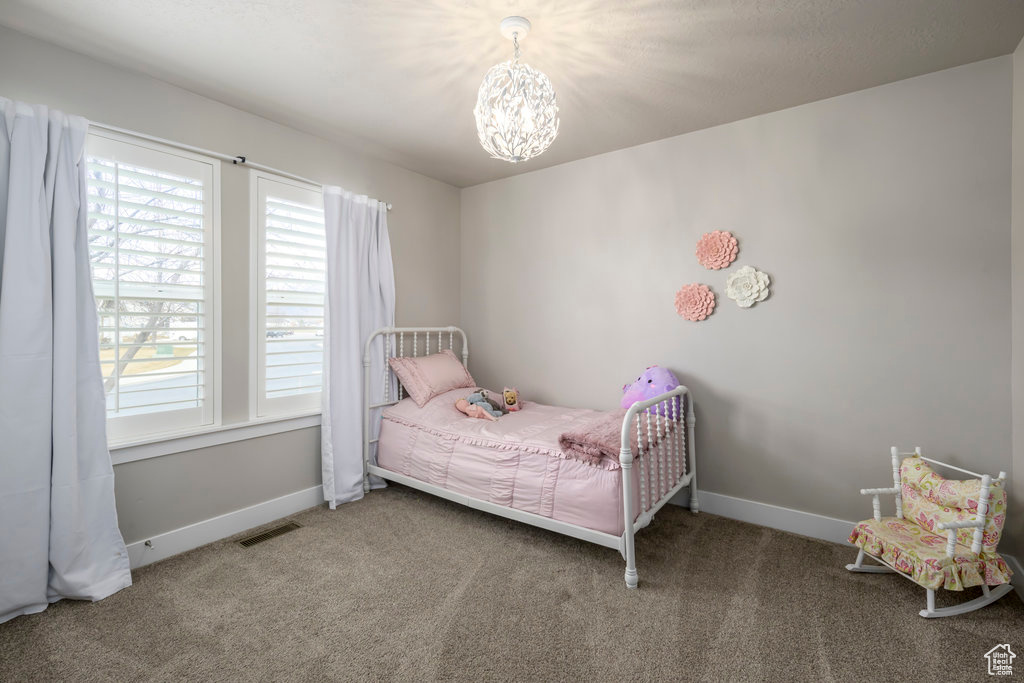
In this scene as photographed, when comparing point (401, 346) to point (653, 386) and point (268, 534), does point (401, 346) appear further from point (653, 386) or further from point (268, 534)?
point (653, 386)

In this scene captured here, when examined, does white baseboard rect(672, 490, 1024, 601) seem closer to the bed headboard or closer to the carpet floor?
the carpet floor

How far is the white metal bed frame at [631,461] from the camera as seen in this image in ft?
7.01

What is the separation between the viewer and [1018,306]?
2.10 meters

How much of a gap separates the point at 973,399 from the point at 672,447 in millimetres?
1426

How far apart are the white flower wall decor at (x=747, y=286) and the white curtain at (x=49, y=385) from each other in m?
3.35

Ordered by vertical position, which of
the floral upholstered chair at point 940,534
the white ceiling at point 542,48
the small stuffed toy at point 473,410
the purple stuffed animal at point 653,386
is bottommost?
the floral upholstered chair at point 940,534

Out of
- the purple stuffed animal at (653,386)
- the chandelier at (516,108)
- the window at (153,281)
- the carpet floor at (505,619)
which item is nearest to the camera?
the carpet floor at (505,619)

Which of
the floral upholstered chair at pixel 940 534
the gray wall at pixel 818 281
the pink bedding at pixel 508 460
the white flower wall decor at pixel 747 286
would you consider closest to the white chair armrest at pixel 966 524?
the floral upholstered chair at pixel 940 534

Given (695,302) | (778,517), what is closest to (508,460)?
(695,302)

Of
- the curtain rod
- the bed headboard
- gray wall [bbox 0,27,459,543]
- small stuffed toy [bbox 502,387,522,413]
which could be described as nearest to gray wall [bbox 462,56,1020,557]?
small stuffed toy [bbox 502,387,522,413]

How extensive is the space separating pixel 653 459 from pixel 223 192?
281cm

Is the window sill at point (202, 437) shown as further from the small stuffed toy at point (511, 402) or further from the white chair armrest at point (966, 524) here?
the white chair armrest at point (966, 524)

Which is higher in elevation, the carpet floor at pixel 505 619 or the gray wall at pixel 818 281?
the gray wall at pixel 818 281

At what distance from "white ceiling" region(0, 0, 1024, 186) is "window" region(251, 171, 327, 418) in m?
0.53
